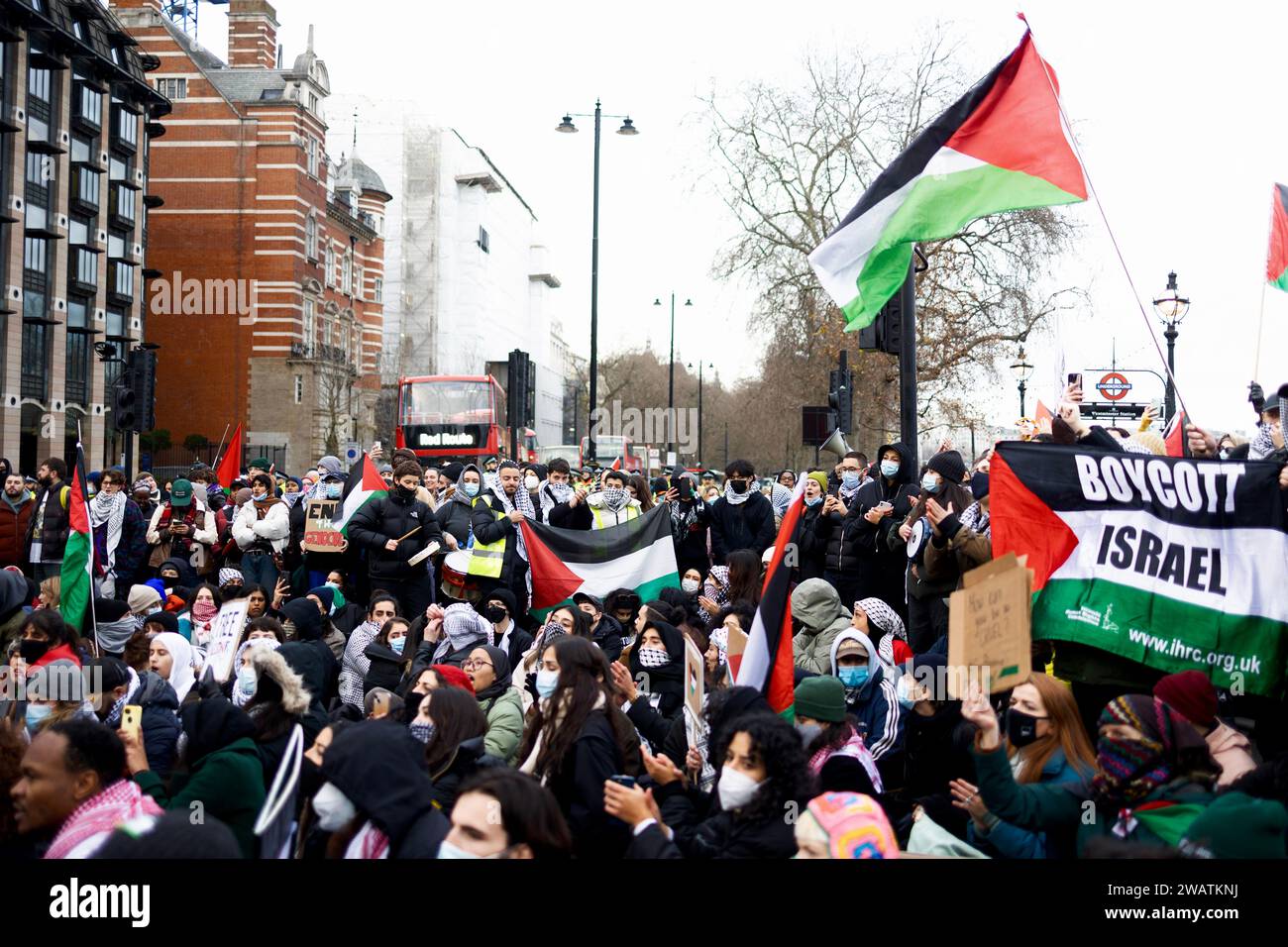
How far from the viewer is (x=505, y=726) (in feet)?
21.6

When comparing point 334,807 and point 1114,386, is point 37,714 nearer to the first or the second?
point 334,807

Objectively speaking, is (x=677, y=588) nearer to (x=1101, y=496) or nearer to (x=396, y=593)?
(x=396, y=593)

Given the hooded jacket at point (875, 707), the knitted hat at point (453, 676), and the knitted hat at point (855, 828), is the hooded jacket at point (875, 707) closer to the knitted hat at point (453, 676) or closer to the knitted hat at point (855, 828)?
the knitted hat at point (453, 676)

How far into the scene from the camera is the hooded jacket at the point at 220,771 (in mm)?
4793

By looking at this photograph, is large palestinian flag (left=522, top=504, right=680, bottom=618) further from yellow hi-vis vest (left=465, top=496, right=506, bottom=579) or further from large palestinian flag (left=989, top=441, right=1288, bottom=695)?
large palestinian flag (left=989, top=441, right=1288, bottom=695)

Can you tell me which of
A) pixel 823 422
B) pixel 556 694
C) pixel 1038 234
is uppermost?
pixel 1038 234

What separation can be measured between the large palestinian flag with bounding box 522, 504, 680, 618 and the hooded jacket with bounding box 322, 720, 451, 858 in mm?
6531

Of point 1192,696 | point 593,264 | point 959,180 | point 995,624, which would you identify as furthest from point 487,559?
point 593,264

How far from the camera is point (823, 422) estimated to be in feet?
55.2

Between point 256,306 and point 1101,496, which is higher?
point 256,306

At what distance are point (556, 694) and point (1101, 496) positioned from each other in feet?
8.19

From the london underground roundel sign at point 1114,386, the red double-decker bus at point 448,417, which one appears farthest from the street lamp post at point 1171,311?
the red double-decker bus at point 448,417

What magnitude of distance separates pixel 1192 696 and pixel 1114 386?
28256 millimetres
